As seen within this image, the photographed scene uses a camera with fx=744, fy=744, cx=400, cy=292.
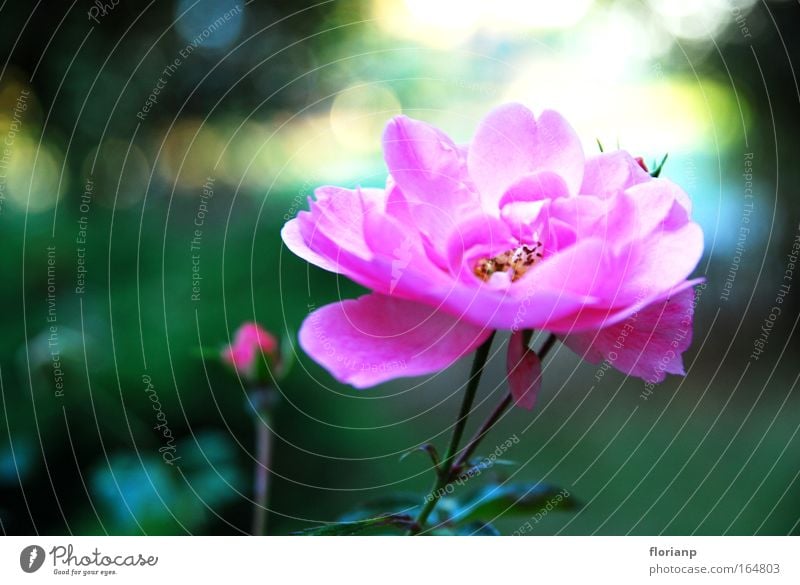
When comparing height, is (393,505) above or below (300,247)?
below

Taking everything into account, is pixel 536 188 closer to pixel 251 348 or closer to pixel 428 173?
pixel 428 173

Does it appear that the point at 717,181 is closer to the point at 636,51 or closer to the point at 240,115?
the point at 636,51

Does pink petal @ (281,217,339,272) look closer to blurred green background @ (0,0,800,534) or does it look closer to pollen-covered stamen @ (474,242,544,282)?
pollen-covered stamen @ (474,242,544,282)

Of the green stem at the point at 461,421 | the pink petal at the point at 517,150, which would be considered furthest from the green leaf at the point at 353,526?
the pink petal at the point at 517,150

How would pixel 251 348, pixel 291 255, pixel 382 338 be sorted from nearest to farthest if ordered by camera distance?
pixel 382 338, pixel 251 348, pixel 291 255

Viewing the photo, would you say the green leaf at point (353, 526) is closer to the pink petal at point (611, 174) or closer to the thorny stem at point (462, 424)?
the thorny stem at point (462, 424)

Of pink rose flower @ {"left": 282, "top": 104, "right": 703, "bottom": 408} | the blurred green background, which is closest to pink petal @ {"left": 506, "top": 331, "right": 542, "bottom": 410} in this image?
pink rose flower @ {"left": 282, "top": 104, "right": 703, "bottom": 408}
